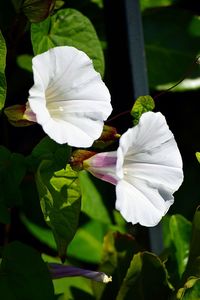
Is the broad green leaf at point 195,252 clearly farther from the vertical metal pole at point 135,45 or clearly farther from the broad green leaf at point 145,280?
the vertical metal pole at point 135,45

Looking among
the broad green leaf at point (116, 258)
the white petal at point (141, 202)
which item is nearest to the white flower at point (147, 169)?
the white petal at point (141, 202)

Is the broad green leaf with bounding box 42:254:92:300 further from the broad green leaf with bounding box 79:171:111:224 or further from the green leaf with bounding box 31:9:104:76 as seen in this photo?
the green leaf with bounding box 31:9:104:76

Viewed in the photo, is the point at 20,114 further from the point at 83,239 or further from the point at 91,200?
the point at 83,239

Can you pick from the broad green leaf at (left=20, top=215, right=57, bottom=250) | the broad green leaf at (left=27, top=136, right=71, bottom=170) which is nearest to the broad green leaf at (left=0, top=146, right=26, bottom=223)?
the broad green leaf at (left=27, top=136, right=71, bottom=170)

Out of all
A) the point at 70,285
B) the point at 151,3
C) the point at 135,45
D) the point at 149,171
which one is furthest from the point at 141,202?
the point at 151,3

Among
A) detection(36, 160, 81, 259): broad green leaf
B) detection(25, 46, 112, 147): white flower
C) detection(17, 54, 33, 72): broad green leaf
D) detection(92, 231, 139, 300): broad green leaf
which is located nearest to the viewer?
detection(25, 46, 112, 147): white flower

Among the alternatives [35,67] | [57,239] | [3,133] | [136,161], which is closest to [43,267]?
[57,239]
